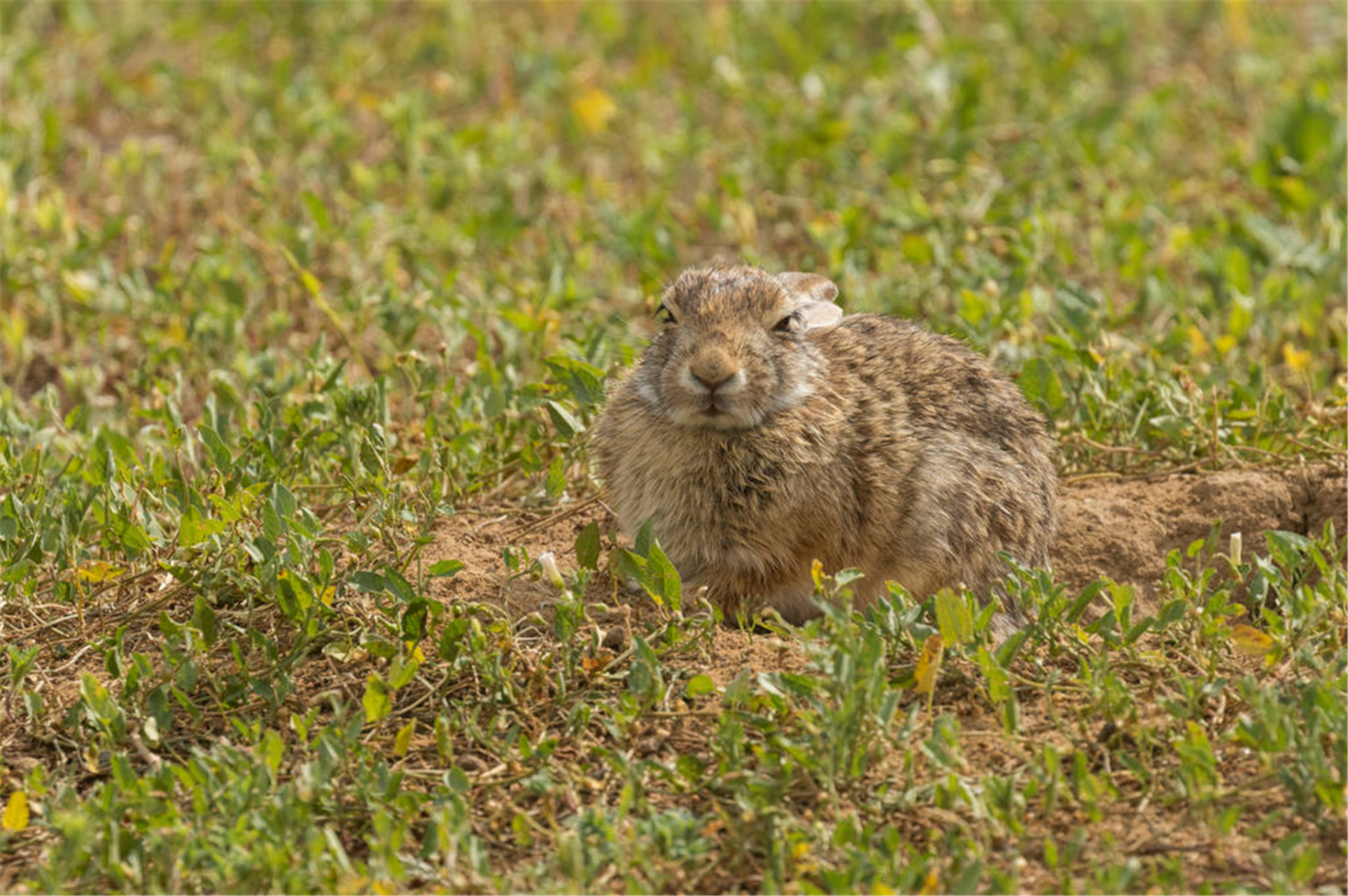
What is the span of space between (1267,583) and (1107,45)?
5619mm

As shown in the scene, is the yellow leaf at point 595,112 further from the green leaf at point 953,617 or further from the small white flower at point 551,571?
the green leaf at point 953,617

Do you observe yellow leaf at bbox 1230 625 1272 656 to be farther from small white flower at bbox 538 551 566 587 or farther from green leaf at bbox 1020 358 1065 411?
small white flower at bbox 538 551 566 587

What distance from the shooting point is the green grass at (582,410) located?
394cm

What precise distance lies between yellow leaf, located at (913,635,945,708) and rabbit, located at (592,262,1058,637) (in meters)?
0.57

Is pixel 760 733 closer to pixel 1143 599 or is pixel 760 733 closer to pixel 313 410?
pixel 1143 599

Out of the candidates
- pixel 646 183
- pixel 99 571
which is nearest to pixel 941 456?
→ pixel 99 571

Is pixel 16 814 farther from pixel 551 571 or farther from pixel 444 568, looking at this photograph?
pixel 551 571

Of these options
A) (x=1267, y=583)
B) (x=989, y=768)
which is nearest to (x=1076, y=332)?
(x=1267, y=583)

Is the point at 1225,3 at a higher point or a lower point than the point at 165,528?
higher

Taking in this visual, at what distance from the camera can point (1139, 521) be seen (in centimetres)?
551

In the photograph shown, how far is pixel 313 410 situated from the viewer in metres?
5.71

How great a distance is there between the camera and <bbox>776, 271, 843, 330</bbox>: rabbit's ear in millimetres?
5047

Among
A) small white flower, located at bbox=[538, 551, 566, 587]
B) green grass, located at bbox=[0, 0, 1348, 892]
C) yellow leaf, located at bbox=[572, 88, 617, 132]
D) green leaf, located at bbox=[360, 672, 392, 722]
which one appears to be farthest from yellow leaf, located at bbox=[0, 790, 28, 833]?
yellow leaf, located at bbox=[572, 88, 617, 132]

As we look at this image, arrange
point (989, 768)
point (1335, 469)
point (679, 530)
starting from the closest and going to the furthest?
point (989, 768), point (679, 530), point (1335, 469)
